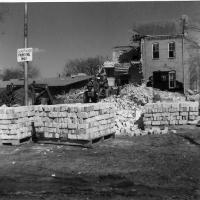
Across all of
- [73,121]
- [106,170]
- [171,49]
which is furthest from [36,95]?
[171,49]

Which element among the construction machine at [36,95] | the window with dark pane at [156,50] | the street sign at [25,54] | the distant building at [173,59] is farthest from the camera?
the window with dark pane at [156,50]

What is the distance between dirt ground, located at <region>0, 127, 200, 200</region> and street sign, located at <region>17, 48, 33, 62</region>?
244cm

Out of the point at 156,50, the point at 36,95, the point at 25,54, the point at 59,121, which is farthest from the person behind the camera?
the point at 156,50

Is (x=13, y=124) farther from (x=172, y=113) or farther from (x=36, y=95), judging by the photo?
(x=36, y=95)

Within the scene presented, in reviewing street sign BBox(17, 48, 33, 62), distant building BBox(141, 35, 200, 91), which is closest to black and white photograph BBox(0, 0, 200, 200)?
street sign BBox(17, 48, 33, 62)

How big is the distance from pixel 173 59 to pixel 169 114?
66.9 feet

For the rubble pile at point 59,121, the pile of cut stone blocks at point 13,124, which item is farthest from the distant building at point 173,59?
the pile of cut stone blocks at point 13,124

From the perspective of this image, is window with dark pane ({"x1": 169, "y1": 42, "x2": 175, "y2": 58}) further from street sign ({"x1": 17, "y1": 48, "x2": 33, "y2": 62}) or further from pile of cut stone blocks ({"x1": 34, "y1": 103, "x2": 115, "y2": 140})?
street sign ({"x1": 17, "y1": 48, "x2": 33, "y2": 62})

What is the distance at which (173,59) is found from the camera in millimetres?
31828

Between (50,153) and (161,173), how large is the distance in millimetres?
3239

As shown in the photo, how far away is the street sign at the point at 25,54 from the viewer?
34.3 ft

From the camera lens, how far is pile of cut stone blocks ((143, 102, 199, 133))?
12.2 metres

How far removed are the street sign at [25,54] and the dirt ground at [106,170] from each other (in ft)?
8.02

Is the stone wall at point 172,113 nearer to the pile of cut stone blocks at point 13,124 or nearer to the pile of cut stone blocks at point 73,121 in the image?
the pile of cut stone blocks at point 73,121
